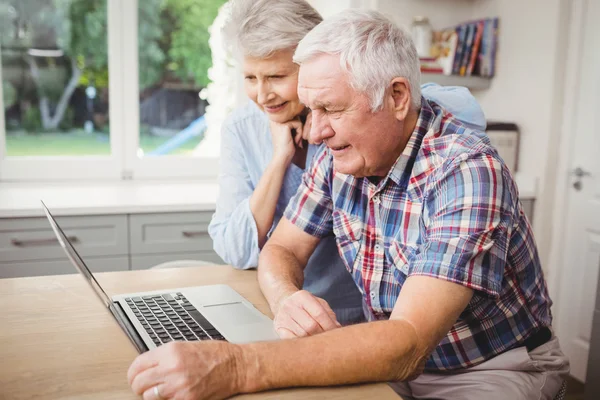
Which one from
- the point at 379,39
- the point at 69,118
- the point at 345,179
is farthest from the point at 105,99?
the point at 379,39

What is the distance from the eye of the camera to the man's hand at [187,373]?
2.76 feet

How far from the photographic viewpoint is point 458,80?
10.6 feet

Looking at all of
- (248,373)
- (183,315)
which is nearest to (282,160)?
(183,315)

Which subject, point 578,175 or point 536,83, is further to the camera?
point 536,83

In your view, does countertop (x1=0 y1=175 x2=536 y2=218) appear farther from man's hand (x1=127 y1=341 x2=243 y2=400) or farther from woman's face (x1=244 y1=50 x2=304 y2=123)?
man's hand (x1=127 y1=341 x2=243 y2=400)

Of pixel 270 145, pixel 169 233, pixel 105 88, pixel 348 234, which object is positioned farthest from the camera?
pixel 105 88

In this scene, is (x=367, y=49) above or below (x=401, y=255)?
above

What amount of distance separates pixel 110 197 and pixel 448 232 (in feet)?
6.78

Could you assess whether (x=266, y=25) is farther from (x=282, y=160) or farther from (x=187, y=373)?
(x=187, y=373)

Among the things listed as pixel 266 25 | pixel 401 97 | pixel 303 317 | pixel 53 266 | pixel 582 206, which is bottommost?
pixel 53 266

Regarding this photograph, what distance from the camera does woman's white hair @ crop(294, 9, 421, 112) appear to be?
Answer: 3.69 feet

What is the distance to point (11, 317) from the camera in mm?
1175

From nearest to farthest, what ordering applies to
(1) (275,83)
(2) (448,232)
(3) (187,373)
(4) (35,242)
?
1. (3) (187,373)
2. (2) (448,232)
3. (1) (275,83)
4. (4) (35,242)

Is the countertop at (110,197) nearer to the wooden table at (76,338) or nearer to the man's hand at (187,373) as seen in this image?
the wooden table at (76,338)
